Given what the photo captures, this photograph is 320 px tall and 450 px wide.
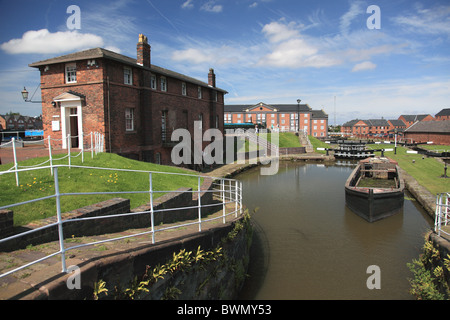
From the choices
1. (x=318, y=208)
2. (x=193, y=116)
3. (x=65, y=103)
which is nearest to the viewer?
(x=318, y=208)

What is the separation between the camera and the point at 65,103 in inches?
708

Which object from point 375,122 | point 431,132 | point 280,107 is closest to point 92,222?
point 431,132

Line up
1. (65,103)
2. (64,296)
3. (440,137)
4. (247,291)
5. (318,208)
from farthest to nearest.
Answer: (440,137)
(65,103)
(318,208)
(247,291)
(64,296)

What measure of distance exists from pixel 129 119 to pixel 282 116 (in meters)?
67.7

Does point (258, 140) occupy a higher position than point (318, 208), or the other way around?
Answer: point (258, 140)

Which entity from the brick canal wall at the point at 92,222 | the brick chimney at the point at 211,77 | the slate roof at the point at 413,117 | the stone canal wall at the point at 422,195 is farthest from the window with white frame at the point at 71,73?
the slate roof at the point at 413,117

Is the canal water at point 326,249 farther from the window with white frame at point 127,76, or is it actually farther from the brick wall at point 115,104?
the window with white frame at point 127,76

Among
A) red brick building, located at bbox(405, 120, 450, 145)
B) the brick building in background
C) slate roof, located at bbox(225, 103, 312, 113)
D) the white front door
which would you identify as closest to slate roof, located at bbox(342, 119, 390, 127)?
slate roof, located at bbox(225, 103, 312, 113)

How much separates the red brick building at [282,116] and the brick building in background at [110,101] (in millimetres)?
58037

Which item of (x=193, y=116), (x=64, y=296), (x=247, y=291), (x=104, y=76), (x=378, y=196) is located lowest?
(x=247, y=291)

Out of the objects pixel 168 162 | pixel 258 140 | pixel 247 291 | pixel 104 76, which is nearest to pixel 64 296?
pixel 247 291
